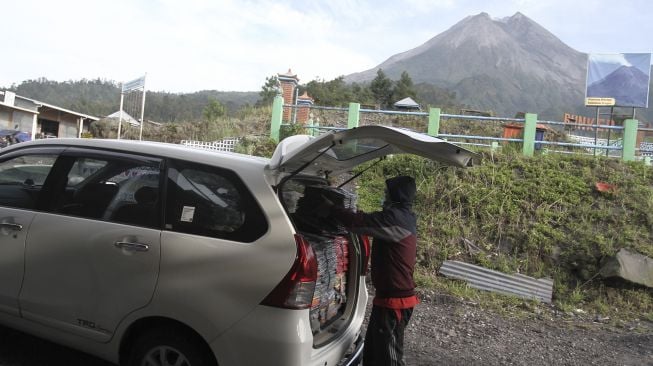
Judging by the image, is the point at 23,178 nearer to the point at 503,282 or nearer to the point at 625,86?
the point at 503,282

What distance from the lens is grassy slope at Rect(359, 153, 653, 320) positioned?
267 inches

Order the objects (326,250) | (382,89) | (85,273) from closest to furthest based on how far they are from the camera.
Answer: (85,273), (326,250), (382,89)

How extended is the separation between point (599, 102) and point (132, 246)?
1695 centimetres

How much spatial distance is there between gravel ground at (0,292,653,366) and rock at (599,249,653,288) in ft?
2.35

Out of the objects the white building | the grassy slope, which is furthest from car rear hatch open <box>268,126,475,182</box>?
the white building

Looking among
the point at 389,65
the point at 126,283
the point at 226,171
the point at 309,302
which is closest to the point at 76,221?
the point at 126,283

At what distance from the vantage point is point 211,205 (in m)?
2.84

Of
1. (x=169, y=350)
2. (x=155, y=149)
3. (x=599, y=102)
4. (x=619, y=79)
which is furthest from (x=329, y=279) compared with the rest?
(x=599, y=102)

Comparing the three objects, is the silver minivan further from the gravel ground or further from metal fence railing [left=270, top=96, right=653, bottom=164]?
metal fence railing [left=270, top=96, right=653, bottom=164]

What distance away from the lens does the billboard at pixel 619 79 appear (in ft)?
47.3

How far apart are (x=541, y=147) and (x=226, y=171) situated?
9469 millimetres

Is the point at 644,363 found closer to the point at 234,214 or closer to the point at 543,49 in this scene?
the point at 234,214

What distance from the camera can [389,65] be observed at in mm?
150125

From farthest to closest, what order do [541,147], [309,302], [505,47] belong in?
1. [505,47]
2. [541,147]
3. [309,302]
